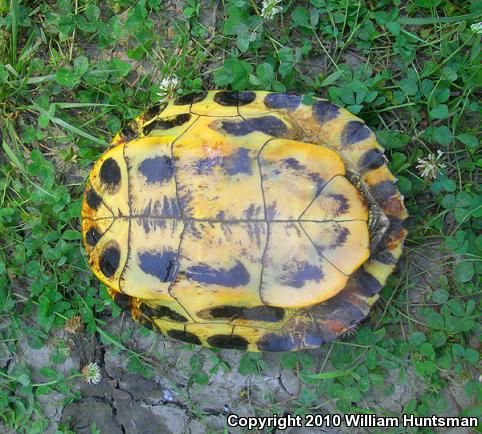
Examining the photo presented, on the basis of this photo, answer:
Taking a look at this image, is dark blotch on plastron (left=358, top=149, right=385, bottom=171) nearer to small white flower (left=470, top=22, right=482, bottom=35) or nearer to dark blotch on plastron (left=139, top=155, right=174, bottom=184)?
small white flower (left=470, top=22, right=482, bottom=35)

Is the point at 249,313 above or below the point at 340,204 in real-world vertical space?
below

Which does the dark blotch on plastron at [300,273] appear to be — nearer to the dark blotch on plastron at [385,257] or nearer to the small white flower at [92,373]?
the dark blotch on plastron at [385,257]

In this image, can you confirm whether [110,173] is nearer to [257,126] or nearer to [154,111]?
[154,111]

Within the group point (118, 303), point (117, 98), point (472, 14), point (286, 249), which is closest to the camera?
point (286, 249)

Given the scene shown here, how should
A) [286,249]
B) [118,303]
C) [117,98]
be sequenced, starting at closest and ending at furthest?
[286,249], [118,303], [117,98]

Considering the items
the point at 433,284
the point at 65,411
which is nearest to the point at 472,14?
the point at 433,284

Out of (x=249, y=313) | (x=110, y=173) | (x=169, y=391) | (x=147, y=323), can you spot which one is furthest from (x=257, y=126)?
(x=169, y=391)

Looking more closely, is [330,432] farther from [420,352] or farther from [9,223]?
[9,223]
